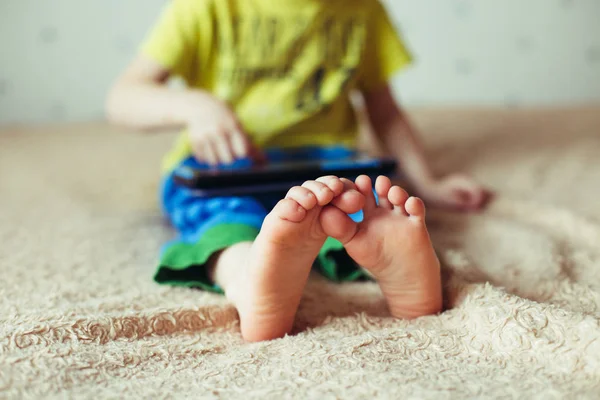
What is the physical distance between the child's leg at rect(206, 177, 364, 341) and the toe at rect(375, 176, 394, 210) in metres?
0.03

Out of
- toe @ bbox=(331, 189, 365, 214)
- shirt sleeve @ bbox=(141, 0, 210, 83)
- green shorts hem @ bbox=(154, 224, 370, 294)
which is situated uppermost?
A: shirt sleeve @ bbox=(141, 0, 210, 83)

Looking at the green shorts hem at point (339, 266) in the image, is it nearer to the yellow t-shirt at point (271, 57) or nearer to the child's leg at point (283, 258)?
the child's leg at point (283, 258)

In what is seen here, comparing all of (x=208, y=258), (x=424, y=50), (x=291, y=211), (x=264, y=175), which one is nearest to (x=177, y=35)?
(x=264, y=175)

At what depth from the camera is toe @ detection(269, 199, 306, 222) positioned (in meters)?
0.48

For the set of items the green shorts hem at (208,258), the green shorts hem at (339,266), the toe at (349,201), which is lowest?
the green shorts hem at (339,266)

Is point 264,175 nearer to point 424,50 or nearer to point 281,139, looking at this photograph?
point 281,139

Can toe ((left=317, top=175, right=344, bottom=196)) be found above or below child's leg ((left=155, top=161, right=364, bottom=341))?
above

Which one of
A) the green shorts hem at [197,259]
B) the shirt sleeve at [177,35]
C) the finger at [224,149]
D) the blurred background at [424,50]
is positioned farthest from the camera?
the blurred background at [424,50]

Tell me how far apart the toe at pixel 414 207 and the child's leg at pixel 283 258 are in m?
0.04

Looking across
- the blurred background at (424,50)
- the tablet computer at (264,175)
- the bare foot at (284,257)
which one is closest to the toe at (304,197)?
the bare foot at (284,257)

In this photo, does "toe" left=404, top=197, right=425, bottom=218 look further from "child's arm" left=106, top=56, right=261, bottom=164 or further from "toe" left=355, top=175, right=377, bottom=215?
"child's arm" left=106, top=56, right=261, bottom=164

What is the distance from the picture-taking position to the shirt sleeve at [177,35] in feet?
2.80

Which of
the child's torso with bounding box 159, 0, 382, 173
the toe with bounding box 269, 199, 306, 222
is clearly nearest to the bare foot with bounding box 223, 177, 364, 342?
the toe with bounding box 269, 199, 306, 222

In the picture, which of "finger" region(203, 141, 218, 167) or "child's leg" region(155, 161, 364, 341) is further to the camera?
"finger" region(203, 141, 218, 167)
